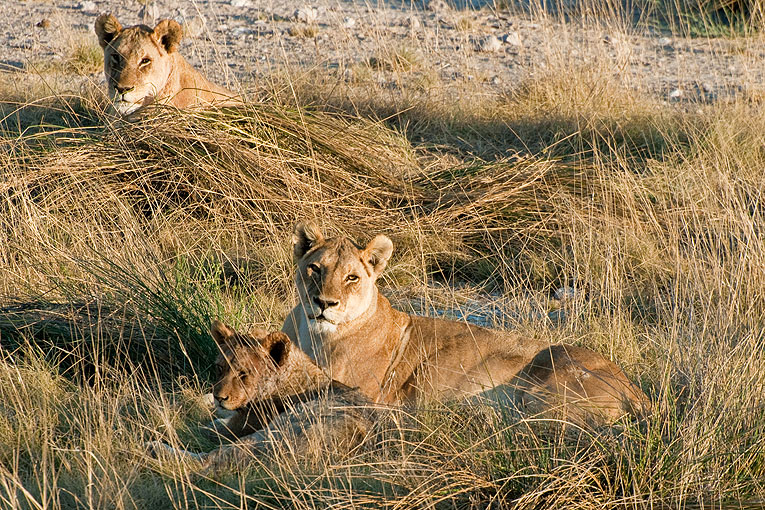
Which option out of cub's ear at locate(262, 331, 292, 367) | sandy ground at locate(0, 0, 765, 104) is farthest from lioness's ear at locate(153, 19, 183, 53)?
cub's ear at locate(262, 331, 292, 367)

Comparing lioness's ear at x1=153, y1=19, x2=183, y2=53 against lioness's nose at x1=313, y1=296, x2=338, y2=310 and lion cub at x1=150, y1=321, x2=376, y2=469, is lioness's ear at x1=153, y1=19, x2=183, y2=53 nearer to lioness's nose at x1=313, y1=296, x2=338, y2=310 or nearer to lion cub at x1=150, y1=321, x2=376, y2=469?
lioness's nose at x1=313, y1=296, x2=338, y2=310

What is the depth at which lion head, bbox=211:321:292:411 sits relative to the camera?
4.08m

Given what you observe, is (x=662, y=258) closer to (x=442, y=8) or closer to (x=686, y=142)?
(x=686, y=142)

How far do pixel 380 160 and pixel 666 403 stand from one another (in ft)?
14.2

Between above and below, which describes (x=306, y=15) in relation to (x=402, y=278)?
above

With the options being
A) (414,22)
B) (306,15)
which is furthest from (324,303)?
(306,15)

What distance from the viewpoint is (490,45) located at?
42.3 feet

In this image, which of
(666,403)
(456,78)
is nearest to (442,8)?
(456,78)

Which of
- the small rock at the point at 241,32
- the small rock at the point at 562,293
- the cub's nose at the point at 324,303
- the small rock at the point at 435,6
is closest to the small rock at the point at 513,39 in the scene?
the small rock at the point at 435,6

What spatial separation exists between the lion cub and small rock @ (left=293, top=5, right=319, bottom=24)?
943 cm

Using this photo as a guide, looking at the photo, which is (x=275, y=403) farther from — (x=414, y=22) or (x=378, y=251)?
(x=414, y=22)

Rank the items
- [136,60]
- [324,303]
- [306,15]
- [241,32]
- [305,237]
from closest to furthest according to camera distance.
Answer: [324,303] → [305,237] → [136,60] → [241,32] → [306,15]

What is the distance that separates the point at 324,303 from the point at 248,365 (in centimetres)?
62

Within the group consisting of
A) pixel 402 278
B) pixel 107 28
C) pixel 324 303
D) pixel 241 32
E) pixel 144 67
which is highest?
pixel 107 28
